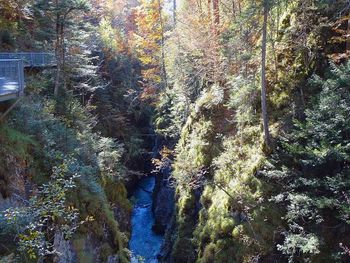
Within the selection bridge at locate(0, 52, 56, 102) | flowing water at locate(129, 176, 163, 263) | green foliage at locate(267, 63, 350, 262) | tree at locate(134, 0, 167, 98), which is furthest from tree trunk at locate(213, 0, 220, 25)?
flowing water at locate(129, 176, 163, 263)

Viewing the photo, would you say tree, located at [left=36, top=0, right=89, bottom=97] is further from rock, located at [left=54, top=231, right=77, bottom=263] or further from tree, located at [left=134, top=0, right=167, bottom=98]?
rock, located at [left=54, top=231, right=77, bottom=263]

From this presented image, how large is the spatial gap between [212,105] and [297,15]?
582cm

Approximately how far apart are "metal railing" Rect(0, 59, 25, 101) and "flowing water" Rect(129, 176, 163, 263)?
1053cm

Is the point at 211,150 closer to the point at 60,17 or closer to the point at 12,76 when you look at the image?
the point at 12,76

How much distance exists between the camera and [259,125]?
46.9 feet

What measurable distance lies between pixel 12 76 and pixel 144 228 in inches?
596

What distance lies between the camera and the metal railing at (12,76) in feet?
31.5

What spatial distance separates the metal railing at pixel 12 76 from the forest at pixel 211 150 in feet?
0.17

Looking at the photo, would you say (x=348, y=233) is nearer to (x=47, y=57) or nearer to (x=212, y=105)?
(x=212, y=105)

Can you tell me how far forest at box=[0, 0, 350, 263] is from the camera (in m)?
8.97

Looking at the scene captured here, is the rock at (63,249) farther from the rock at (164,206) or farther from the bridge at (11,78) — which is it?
the rock at (164,206)

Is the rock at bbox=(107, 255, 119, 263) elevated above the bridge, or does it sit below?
below

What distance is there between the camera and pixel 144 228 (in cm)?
2309

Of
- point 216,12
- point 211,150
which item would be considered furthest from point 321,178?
point 216,12
